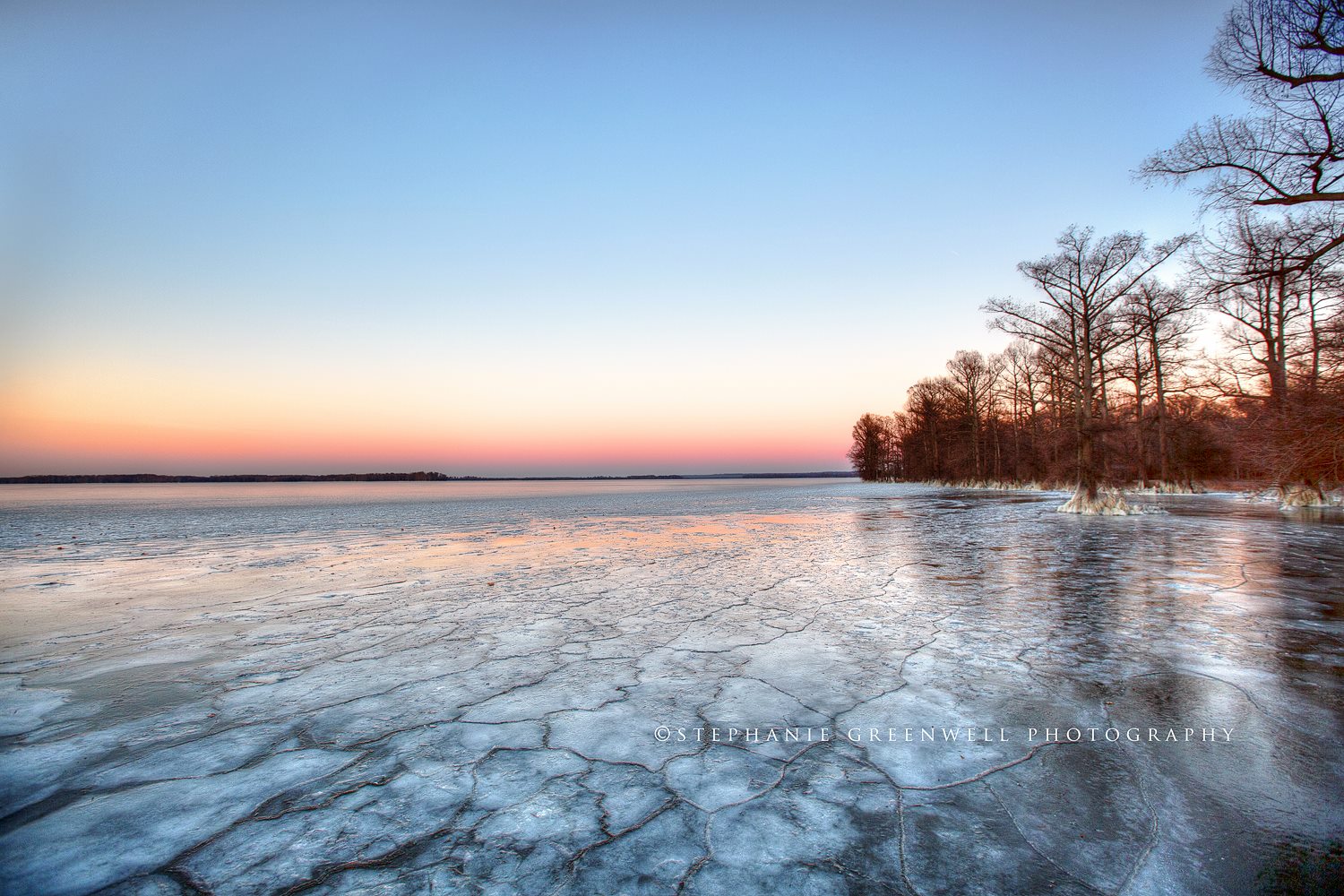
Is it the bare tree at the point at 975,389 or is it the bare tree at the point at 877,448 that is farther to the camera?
the bare tree at the point at 877,448

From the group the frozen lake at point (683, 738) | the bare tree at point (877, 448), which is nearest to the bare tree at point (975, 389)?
the bare tree at point (877, 448)

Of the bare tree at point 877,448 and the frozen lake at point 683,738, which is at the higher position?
the bare tree at point 877,448

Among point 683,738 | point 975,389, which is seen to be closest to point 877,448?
point 975,389

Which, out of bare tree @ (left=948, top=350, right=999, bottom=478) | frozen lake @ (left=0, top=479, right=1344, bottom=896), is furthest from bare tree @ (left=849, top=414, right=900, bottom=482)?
frozen lake @ (left=0, top=479, right=1344, bottom=896)

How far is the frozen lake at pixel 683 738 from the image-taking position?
1.80 m

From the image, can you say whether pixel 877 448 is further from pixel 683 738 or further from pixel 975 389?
pixel 683 738

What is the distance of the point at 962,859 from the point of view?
180 cm

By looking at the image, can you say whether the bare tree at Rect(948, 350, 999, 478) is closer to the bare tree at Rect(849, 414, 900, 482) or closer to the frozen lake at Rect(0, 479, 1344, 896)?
the bare tree at Rect(849, 414, 900, 482)

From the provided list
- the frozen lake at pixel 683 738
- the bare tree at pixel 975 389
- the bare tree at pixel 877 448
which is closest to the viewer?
the frozen lake at pixel 683 738

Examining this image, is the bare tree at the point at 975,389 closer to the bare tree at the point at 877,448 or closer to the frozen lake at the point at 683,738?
the bare tree at the point at 877,448

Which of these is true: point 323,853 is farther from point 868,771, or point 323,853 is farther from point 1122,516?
point 1122,516

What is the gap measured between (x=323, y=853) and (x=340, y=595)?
525 centimetres

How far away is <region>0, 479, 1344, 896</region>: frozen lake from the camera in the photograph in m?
1.80

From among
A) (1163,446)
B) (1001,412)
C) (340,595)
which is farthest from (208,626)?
(1001,412)
